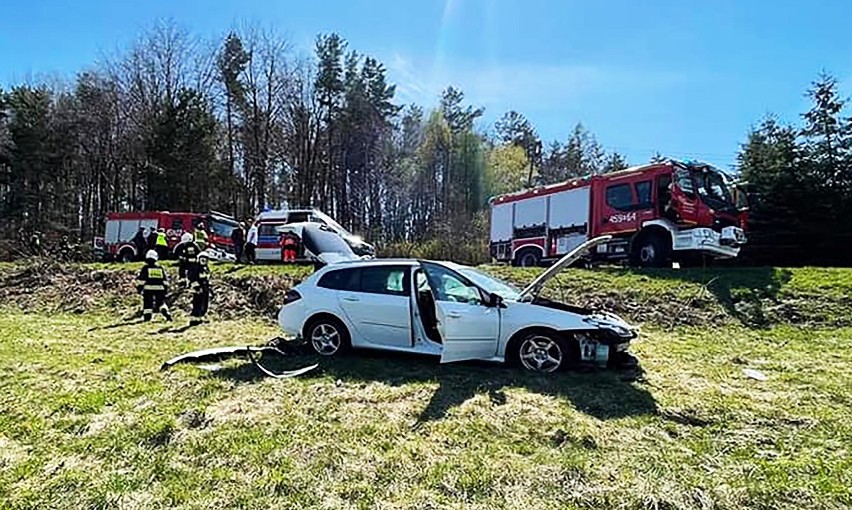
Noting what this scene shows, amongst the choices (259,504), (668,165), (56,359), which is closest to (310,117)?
(668,165)

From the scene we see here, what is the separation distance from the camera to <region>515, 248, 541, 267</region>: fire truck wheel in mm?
17609

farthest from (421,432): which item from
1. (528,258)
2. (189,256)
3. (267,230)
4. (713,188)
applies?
Result: (267,230)

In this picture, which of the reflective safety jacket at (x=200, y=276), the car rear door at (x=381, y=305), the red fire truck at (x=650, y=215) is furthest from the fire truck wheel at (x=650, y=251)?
the reflective safety jacket at (x=200, y=276)

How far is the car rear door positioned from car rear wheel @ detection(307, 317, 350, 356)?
232 mm

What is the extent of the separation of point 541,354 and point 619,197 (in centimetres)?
933

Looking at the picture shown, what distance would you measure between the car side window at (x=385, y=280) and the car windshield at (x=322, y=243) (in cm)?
175

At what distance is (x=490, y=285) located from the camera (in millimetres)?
7398

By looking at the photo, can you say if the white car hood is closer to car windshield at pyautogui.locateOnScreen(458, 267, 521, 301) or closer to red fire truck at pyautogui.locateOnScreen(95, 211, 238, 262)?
car windshield at pyautogui.locateOnScreen(458, 267, 521, 301)

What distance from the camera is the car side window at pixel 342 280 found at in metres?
7.80

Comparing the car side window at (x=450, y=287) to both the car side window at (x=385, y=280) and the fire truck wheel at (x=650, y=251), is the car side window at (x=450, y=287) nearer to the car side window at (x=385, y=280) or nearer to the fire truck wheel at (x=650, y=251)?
the car side window at (x=385, y=280)

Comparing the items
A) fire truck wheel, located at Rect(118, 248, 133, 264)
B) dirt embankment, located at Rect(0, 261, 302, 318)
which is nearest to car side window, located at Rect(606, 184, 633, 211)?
dirt embankment, located at Rect(0, 261, 302, 318)

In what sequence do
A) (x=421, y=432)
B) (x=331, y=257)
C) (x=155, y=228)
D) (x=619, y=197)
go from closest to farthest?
(x=421, y=432), (x=331, y=257), (x=619, y=197), (x=155, y=228)

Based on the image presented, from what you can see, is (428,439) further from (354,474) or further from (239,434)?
(239,434)

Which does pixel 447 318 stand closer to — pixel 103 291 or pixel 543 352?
pixel 543 352
